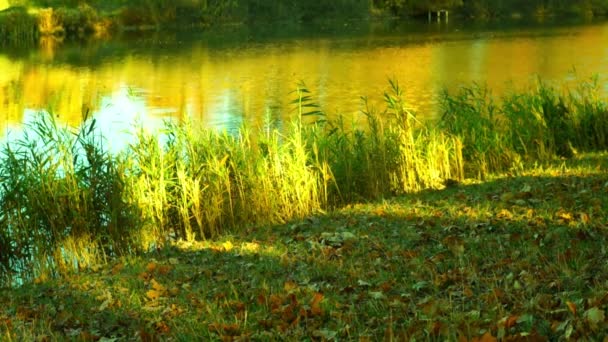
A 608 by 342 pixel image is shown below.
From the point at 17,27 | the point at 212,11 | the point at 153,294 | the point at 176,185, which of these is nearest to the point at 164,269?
the point at 153,294

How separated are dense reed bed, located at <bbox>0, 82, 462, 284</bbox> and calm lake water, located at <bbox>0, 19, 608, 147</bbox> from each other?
405cm

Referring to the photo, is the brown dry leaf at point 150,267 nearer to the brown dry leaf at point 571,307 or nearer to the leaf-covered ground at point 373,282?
the leaf-covered ground at point 373,282

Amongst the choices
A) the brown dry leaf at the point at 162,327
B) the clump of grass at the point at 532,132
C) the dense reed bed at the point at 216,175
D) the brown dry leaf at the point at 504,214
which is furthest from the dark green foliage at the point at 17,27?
the brown dry leaf at the point at 162,327

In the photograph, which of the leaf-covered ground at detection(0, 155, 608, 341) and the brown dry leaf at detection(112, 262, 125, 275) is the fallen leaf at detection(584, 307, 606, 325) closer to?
the leaf-covered ground at detection(0, 155, 608, 341)

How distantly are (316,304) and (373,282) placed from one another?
733 millimetres

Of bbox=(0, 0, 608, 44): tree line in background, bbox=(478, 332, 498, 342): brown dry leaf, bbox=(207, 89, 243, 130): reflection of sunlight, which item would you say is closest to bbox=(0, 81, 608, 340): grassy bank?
bbox=(478, 332, 498, 342): brown dry leaf

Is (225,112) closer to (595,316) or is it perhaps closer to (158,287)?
(158,287)

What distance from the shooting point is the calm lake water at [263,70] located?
2262 centimetres

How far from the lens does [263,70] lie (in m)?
32.1

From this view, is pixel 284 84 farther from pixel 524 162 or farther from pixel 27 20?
pixel 27 20

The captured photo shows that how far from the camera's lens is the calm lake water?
2262cm

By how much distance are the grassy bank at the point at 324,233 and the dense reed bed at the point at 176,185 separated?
0.02 meters

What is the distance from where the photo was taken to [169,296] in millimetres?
6445

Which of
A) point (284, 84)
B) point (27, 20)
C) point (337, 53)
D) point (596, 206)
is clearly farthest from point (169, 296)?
point (27, 20)
